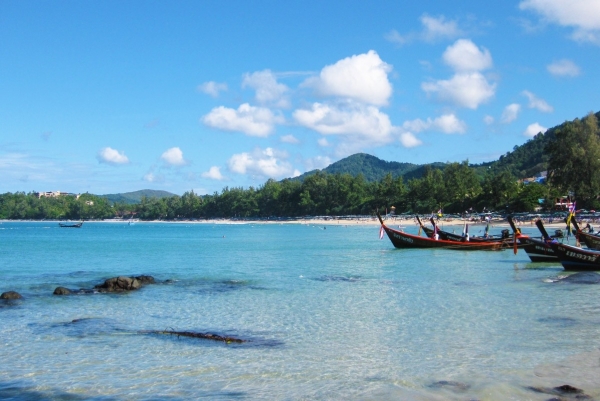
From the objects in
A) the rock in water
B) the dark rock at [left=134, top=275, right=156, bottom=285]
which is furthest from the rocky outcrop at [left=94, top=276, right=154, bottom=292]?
the dark rock at [left=134, top=275, right=156, bottom=285]

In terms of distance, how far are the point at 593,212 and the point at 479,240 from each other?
4051 cm

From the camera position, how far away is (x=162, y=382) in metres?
10.4

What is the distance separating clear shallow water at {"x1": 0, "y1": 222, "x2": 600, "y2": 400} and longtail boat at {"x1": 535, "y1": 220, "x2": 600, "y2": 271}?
1.13m

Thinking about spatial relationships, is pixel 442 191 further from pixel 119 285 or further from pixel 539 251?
pixel 119 285

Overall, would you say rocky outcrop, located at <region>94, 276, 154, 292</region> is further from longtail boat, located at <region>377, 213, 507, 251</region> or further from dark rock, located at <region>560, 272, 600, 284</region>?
longtail boat, located at <region>377, 213, 507, 251</region>

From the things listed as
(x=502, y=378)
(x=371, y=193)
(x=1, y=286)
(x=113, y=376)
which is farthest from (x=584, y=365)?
(x=371, y=193)

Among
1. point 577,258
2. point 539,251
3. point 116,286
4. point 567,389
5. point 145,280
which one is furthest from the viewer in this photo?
point 539,251

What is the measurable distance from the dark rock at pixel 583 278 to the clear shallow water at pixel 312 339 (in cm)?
91

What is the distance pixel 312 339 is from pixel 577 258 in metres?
17.1

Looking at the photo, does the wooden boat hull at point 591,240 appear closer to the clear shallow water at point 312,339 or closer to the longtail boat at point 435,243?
the longtail boat at point 435,243

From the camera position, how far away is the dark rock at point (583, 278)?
2181cm

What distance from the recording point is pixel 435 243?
4109 centimetres

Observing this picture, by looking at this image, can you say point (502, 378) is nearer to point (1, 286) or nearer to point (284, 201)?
point (1, 286)

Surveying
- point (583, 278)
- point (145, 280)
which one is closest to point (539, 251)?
point (583, 278)
